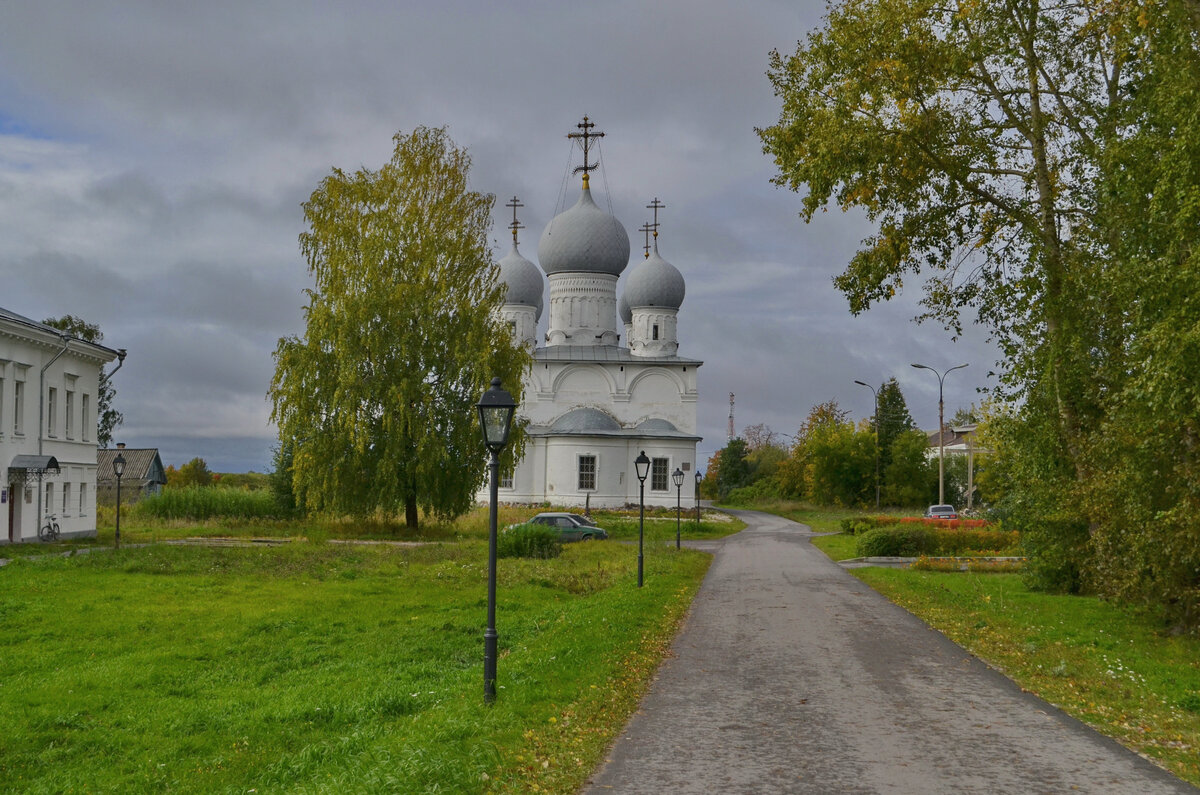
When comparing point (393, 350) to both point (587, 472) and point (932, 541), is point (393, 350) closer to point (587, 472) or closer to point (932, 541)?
point (932, 541)

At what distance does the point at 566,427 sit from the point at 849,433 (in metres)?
16.2

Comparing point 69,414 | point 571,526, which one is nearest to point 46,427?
point 69,414

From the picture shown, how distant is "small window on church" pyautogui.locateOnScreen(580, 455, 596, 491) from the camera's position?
5919cm

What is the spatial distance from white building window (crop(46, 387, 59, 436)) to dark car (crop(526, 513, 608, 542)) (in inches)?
578

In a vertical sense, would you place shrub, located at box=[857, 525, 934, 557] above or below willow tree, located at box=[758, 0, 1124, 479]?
below

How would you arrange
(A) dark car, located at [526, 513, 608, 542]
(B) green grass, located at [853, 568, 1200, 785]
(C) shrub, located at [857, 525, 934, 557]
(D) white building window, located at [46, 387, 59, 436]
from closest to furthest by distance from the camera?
1. (B) green grass, located at [853, 568, 1200, 785]
2. (C) shrub, located at [857, 525, 934, 557]
3. (D) white building window, located at [46, 387, 59, 436]
4. (A) dark car, located at [526, 513, 608, 542]

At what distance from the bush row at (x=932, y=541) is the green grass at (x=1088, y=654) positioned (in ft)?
26.5

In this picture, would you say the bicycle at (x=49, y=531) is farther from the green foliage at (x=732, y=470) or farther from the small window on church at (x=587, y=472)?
the green foliage at (x=732, y=470)


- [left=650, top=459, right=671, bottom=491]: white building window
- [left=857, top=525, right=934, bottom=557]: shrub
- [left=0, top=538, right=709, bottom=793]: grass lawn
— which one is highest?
[left=650, top=459, right=671, bottom=491]: white building window

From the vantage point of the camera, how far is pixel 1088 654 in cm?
1408

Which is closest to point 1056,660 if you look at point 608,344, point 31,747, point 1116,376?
point 1116,376

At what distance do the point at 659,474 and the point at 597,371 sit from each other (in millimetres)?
7856

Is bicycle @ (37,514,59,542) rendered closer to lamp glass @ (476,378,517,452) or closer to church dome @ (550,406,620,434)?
lamp glass @ (476,378,517,452)

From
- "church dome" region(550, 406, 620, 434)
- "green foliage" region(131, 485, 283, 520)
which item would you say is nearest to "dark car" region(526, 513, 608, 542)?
"green foliage" region(131, 485, 283, 520)
